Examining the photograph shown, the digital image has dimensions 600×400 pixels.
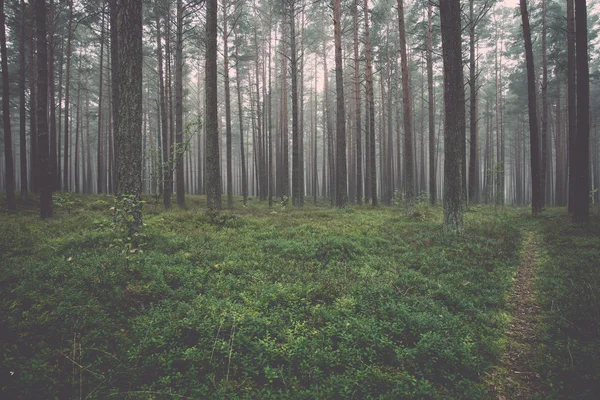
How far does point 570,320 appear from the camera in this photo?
14.4 ft

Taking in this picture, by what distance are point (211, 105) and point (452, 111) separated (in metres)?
8.13

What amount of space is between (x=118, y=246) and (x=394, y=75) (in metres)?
28.7

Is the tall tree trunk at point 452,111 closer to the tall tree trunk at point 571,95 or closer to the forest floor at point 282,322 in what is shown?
the forest floor at point 282,322

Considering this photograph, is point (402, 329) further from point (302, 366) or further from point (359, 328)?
point (302, 366)

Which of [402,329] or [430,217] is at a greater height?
[430,217]

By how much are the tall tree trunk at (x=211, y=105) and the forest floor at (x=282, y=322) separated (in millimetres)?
3740

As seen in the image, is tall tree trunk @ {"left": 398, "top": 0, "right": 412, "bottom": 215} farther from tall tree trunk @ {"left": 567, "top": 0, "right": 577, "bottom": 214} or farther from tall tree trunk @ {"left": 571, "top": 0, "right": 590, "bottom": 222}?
tall tree trunk @ {"left": 567, "top": 0, "right": 577, "bottom": 214}

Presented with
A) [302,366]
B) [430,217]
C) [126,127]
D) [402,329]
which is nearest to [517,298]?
[402,329]

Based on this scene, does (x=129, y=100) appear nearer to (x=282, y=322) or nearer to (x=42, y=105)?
(x=42, y=105)

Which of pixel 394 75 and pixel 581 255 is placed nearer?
pixel 581 255

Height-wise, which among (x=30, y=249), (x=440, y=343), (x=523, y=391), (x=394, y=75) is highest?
(x=394, y=75)

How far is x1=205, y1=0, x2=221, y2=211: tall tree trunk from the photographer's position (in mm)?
9750

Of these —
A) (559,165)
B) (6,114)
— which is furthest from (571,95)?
(6,114)

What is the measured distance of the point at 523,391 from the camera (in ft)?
10.7
